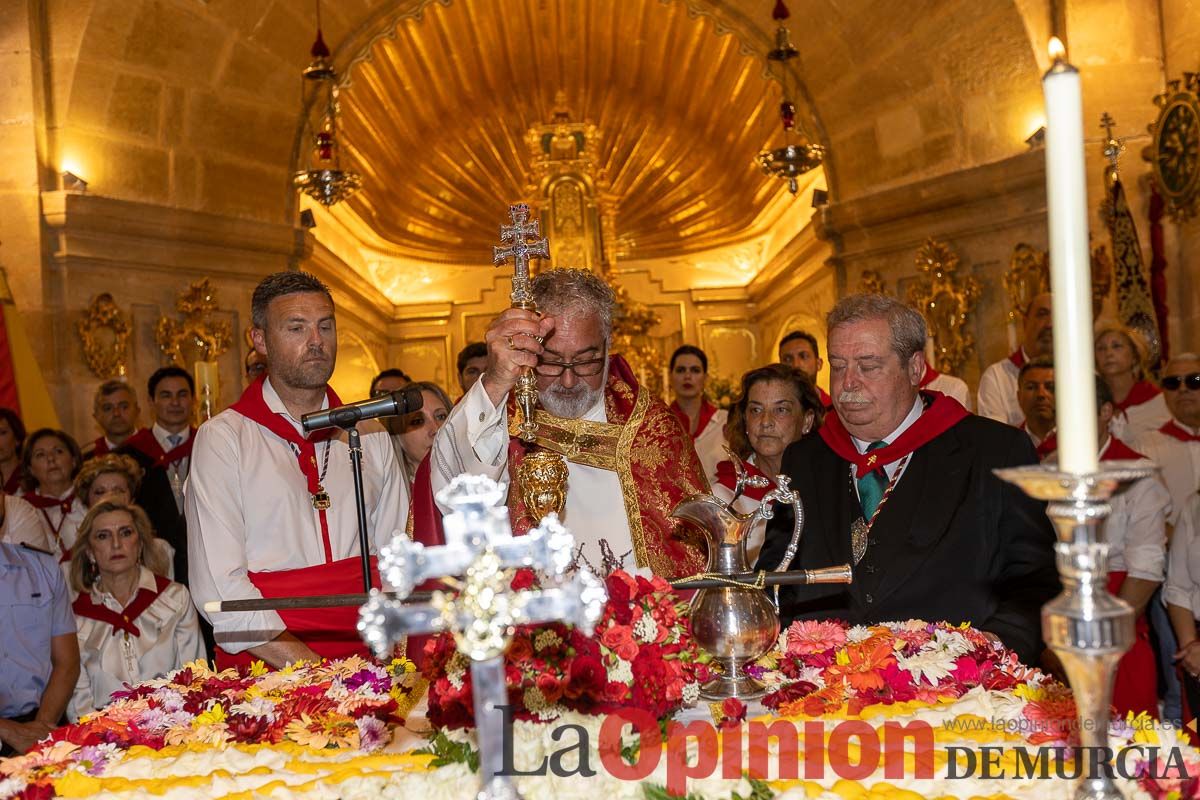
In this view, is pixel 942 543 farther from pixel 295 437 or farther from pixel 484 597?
pixel 484 597

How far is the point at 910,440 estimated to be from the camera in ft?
11.6

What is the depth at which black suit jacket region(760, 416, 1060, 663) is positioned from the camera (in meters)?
3.25

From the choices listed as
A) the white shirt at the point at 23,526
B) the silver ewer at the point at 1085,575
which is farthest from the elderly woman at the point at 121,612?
the silver ewer at the point at 1085,575

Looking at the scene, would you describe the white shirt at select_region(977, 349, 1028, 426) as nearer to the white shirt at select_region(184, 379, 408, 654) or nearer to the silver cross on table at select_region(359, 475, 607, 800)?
the white shirt at select_region(184, 379, 408, 654)

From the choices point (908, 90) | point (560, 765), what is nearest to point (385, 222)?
point (908, 90)

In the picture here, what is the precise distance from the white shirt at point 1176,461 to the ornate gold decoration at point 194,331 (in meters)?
6.85

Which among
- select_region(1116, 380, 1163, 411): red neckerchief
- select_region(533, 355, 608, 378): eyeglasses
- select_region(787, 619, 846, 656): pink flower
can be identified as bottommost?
select_region(787, 619, 846, 656): pink flower

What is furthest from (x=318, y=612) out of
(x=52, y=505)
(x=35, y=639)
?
(x=52, y=505)

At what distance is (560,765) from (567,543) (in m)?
0.56

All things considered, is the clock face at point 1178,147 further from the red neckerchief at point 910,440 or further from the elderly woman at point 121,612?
the elderly woman at point 121,612

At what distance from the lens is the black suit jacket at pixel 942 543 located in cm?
325

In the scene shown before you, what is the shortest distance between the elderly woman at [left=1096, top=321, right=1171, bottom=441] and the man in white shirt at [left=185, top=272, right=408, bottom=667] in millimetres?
4267

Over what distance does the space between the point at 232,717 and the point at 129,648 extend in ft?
10.6

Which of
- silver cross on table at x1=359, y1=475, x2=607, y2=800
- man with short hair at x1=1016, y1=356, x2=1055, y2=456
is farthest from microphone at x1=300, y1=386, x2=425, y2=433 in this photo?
man with short hair at x1=1016, y1=356, x2=1055, y2=456
